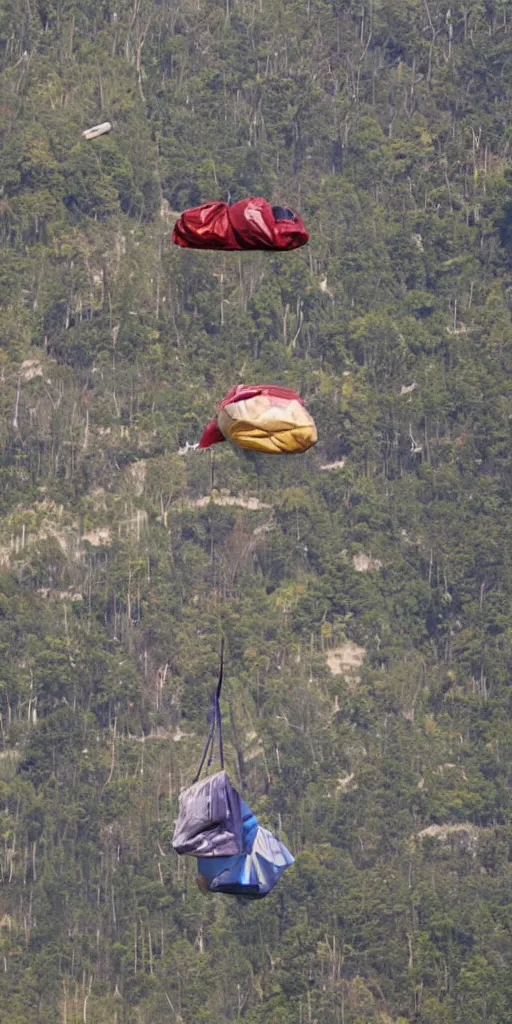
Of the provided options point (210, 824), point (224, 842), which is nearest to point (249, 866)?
point (224, 842)

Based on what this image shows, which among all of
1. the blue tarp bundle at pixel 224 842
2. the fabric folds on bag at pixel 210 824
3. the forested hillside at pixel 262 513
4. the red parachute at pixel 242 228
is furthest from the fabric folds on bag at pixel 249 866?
the forested hillside at pixel 262 513

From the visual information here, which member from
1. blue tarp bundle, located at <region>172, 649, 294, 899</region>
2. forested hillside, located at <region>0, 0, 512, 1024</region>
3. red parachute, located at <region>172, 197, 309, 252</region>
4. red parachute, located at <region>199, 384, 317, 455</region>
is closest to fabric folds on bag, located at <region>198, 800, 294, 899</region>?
blue tarp bundle, located at <region>172, 649, 294, 899</region>

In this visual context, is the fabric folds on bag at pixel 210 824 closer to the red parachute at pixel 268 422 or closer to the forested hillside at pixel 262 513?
the red parachute at pixel 268 422

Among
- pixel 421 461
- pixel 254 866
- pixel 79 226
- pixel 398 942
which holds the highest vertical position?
pixel 254 866

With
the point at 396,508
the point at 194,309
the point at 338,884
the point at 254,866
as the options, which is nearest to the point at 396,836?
the point at 338,884

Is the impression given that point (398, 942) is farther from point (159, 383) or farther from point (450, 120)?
point (450, 120)

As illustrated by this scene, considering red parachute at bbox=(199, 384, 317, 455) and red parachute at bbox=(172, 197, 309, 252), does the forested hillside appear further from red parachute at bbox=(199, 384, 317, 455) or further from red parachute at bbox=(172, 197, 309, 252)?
red parachute at bbox=(199, 384, 317, 455)
